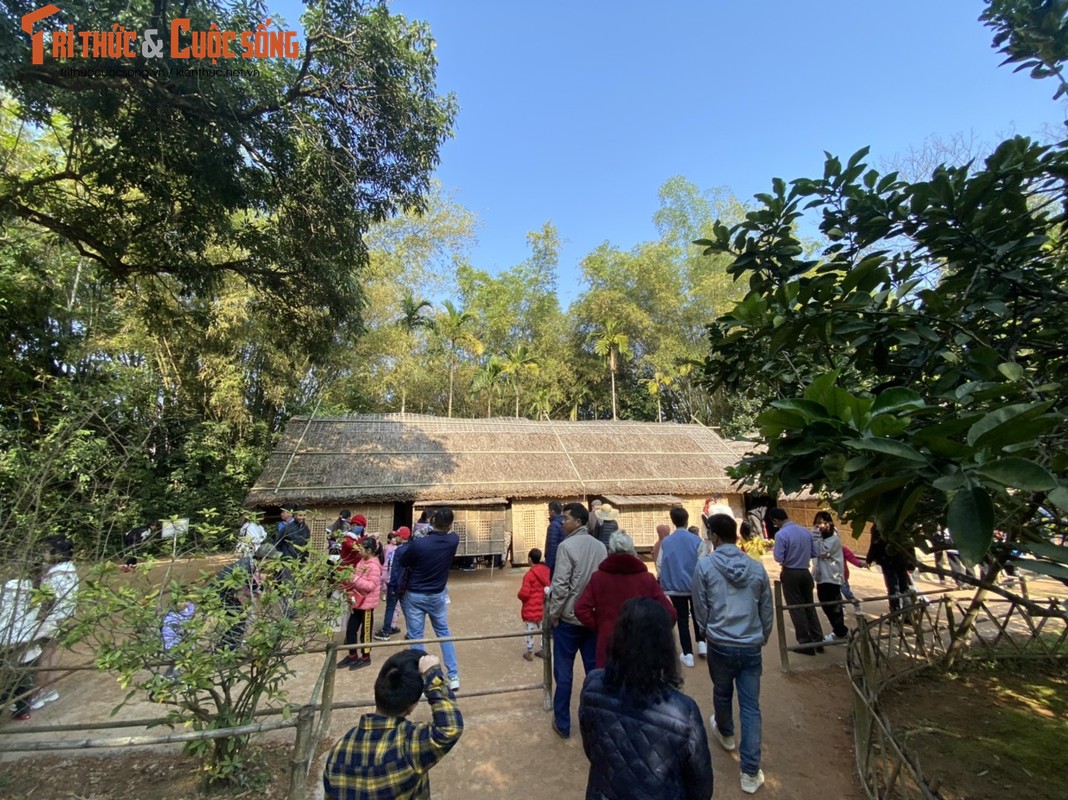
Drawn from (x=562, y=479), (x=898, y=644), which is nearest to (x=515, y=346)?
(x=562, y=479)

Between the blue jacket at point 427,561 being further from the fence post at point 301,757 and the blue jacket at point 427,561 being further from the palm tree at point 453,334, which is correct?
the palm tree at point 453,334

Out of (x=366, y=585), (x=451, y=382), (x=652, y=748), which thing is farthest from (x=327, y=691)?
(x=451, y=382)

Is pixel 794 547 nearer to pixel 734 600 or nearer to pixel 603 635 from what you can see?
pixel 734 600

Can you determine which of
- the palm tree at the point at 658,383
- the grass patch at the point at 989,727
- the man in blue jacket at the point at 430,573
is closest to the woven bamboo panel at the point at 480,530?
the man in blue jacket at the point at 430,573

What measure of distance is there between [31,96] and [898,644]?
1111 cm

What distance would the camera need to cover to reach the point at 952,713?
4.25 metres

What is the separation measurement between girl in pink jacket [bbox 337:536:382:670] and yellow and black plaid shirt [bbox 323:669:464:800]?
11.8ft

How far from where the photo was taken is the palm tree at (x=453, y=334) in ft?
71.5

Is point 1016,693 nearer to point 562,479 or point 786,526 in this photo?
point 786,526

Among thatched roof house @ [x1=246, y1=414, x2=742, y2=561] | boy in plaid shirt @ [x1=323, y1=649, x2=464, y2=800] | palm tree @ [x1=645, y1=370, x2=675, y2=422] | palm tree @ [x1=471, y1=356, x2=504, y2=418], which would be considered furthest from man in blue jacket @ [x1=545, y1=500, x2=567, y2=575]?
palm tree @ [x1=645, y1=370, x2=675, y2=422]

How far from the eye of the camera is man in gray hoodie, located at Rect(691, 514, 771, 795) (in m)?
3.24

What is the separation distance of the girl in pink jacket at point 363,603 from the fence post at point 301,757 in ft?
8.34

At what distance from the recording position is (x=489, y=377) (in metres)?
23.0

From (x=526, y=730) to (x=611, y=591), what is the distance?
5.69 feet
